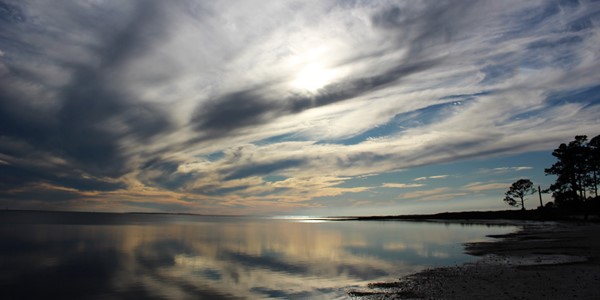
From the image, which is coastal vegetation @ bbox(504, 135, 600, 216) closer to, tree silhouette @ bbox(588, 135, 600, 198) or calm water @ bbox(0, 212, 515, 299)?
tree silhouette @ bbox(588, 135, 600, 198)

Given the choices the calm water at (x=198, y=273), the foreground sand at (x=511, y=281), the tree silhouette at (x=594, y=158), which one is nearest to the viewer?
the foreground sand at (x=511, y=281)

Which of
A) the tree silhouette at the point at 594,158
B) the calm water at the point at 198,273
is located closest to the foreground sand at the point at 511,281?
the calm water at the point at 198,273

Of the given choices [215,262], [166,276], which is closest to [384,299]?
[166,276]

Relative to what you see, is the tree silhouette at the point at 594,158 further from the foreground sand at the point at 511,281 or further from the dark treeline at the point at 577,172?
the foreground sand at the point at 511,281

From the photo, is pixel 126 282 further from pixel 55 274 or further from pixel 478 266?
pixel 478 266

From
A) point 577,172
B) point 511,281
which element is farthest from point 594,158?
point 511,281

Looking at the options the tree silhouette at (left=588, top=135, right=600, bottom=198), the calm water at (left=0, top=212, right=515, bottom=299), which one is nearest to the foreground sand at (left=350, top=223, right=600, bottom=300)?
the calm water at (left=0, top=212, right=515, bottom=299)

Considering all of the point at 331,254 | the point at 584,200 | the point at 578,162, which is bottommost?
the point at 331,254

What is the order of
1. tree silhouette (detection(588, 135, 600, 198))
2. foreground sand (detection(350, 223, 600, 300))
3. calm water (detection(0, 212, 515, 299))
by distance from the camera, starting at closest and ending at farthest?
foreground sand (detection(350, 223, 600, 300)), calm water (detection(0, 212, 515, 299)), tree silhouette (detection(588, 135, 600, 198))

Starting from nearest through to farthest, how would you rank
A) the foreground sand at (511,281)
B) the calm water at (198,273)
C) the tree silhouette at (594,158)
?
the foreground sand at (511,281)
the calm water at (198,273)
the tree silhouette at (594,158)

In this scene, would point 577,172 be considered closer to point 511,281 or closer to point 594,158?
point 594,158

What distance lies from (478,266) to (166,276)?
25.6 meters

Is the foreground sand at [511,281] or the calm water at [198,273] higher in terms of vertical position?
the foreground sand at [511,281]

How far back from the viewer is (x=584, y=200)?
297 ft
